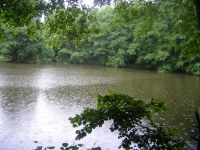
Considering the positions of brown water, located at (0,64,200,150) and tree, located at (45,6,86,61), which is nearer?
tree, located at (45,6,86,61)

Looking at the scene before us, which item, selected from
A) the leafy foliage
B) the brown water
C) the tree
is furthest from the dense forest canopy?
the brown water

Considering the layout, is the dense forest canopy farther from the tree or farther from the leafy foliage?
the leafy foliage

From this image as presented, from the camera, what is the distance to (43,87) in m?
27.2

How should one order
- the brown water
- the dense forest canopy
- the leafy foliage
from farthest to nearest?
1. the brown water
2. the dense forest canopy
3. the leafy foliage

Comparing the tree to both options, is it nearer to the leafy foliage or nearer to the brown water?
the brown water

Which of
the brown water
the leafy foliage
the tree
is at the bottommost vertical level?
the brown water

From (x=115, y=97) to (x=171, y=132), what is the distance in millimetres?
1234

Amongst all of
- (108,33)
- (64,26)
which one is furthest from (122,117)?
(108,33)

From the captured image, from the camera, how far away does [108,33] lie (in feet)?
209

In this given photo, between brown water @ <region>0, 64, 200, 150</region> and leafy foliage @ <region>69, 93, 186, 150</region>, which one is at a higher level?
leafy foliage @ <region>69, 93, 186, 150</region>

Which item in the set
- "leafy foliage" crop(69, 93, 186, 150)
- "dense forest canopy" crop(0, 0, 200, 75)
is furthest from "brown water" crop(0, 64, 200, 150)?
"leafy foliage" crop(69, 93, 186, 150)

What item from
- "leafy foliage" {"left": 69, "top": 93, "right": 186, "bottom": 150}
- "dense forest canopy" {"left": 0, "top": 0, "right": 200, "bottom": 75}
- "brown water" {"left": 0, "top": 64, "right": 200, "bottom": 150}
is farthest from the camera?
"brown water" {"left": 0, "top": 64, "right": 200, "bottom": 150}

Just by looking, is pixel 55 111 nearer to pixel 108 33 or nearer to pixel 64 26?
pixel 64 26

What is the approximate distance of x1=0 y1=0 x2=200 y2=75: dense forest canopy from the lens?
9.73 meters
